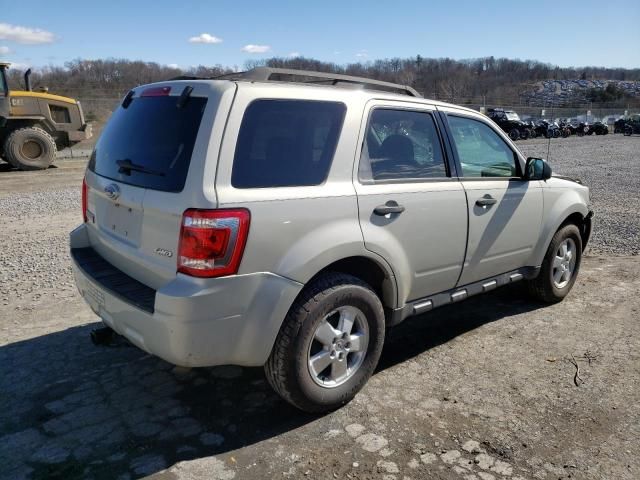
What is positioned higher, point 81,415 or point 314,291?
point 314,291

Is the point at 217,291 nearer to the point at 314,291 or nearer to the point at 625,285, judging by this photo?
the point at 314,291

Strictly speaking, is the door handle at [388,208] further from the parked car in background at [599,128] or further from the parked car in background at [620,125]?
the parked car in background at [620,125]

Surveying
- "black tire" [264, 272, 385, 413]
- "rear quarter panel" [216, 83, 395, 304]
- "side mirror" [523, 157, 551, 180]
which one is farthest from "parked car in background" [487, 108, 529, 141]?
"black tire" [264, 272, 385, 413]

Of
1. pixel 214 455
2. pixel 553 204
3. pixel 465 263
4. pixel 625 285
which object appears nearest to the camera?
pixel 214 455

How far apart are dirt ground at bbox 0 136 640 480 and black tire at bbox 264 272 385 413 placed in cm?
16

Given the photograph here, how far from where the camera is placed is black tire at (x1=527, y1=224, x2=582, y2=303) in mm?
4884

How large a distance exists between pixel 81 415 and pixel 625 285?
528cm

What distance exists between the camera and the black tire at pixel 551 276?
488cm

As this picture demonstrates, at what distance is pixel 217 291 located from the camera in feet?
8.70

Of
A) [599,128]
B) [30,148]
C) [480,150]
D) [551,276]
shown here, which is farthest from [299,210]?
[599,128]

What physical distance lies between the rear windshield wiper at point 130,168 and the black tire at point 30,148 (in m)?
14.7

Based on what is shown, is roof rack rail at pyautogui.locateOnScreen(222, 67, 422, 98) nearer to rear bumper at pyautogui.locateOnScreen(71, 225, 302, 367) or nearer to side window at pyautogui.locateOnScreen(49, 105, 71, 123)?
rear bumper at pyautogui.locateOnScreen(71, 225, 302, 367)

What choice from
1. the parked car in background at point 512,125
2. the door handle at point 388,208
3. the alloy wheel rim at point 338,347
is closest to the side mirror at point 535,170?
the door handle at point 388,208

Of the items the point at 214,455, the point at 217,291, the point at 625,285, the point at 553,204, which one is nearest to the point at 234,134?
the point at 217,291
